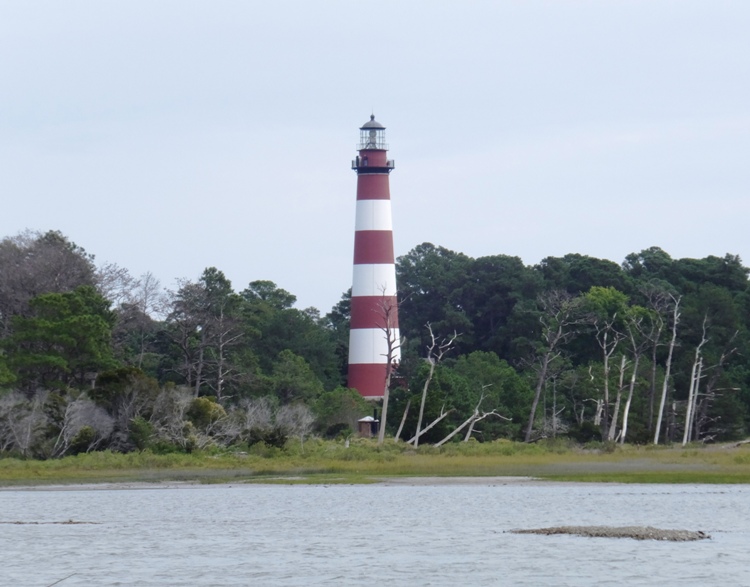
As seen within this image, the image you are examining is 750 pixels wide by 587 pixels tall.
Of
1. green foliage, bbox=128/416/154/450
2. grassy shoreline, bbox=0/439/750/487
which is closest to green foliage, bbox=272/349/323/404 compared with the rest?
grassy shoreline, bbox=0/439/750/487

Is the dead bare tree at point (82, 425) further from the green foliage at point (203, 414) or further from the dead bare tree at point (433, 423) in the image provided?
the dead bare tree at point (433, 423)

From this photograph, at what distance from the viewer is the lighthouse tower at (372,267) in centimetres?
6756

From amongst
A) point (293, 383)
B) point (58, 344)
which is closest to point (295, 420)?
point (293, 383)

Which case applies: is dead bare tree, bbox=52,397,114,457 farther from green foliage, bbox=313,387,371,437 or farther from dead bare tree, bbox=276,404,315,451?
green foliage, bbox=313,387,371,437

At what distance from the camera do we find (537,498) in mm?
39094

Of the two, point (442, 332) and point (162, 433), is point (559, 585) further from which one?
point (442, 332)

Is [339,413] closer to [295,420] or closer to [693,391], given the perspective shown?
[295,420]

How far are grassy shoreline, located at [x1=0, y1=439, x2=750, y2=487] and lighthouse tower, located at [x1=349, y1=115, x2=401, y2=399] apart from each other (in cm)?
1025

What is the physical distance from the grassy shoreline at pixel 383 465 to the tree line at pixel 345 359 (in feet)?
5.69

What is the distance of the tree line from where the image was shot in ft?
175

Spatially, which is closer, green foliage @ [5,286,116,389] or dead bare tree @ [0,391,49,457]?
dead bare tree @ [0,391,49,457]

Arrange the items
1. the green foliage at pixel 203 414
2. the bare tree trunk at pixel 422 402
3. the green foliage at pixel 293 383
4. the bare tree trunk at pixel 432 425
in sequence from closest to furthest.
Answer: the green foliage at pixel 203 414, the bare tree trunk at pixel 422 402, the bare tree trunk at pixel 432 425, the green foliage at pixel 293 383

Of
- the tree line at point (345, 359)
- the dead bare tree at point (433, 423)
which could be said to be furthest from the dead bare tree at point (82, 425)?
the dead bare tree at point (433, 423)

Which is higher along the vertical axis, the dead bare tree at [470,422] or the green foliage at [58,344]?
the green foliage at [58,344]
